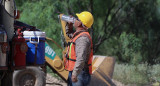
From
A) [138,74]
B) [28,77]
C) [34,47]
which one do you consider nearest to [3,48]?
[34,47]

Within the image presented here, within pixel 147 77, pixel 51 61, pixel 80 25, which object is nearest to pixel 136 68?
pixel 147 77

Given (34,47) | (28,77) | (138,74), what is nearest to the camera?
(34,47)

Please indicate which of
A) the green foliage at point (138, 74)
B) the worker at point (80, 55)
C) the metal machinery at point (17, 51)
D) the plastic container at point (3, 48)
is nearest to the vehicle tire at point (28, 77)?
the metal machinery at point (17, 51)

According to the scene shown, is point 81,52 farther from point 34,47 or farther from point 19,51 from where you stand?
point 34,47

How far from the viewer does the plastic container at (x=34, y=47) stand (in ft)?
20.8

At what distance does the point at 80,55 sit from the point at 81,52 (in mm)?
48

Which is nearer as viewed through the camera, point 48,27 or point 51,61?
point 51,61

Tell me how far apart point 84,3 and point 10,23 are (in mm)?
5906

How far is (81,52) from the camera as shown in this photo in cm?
494

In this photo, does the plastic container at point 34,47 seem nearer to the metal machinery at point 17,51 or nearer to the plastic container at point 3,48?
the metal machinery at point 17,51

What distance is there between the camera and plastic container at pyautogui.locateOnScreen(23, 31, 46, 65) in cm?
634

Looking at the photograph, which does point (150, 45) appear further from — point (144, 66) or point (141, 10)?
point (144, 66)

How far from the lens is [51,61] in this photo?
9.11 metres

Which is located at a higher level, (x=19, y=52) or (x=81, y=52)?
(x=81, y=52)
